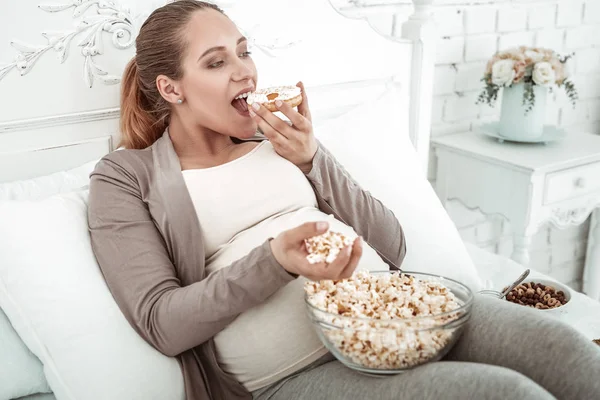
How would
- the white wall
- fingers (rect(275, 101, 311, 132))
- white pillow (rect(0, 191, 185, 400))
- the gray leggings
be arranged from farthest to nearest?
the white wall < fingers (rect(275, 101, 311, 132)) < white pillow (rect(0, 191, 185, 400)) < the gray leggings

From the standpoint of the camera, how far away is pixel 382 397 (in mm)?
872

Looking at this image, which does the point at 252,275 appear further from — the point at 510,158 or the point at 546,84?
the point at 546,84

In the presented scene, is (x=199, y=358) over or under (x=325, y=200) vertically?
under

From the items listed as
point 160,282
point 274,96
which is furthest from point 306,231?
point 274,96

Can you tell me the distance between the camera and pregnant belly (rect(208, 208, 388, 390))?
3.37ft

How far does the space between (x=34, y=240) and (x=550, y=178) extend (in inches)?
59.9

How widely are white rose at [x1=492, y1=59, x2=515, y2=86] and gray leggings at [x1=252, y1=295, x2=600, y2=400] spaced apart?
1114 millimetres

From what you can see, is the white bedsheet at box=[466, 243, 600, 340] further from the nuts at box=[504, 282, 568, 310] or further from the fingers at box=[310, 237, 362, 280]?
the fingers at box=[310, 237, 362, 280]

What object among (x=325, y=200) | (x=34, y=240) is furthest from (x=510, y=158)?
(x=34, y=240)

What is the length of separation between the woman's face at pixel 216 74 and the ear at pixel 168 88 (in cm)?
1

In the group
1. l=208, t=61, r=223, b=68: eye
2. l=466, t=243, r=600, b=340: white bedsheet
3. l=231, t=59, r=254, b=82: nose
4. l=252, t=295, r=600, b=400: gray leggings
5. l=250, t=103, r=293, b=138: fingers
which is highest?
l=208, t=61, r=223, b=68: eye

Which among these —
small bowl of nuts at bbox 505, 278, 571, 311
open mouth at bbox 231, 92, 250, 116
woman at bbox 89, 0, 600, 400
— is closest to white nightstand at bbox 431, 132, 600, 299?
small bowl of nuts at bbox 505, 278, 571, 311

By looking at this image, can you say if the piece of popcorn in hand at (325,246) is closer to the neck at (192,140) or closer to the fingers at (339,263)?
the fingers at (339,263)

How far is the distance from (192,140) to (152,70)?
0.16 metres
